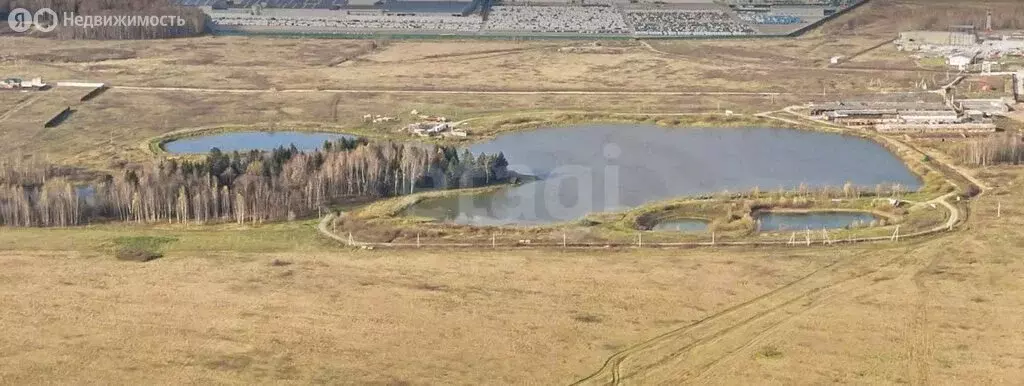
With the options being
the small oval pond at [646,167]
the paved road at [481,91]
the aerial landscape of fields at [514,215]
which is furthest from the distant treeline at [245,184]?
the paved road at [481,91]

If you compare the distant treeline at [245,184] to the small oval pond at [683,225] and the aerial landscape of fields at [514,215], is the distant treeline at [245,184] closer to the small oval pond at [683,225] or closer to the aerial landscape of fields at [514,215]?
the aerial landscape of fields at [514,215]

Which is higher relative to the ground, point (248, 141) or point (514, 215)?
point (248, 141)

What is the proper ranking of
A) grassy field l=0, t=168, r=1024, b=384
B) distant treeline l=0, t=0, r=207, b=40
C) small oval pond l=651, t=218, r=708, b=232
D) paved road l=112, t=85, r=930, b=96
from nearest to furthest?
grassy field l=0, t=168, r=1024, b=384, small oval pond l=651, t=218, r=708, b=232, paved road l=112, t=85, r=930, b=96, distant treeline l=0, t=0, r=207, b=40

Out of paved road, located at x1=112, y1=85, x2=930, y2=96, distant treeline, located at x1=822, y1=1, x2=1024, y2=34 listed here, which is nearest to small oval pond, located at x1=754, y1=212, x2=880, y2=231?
→ paved road, located at x1=112, y1=85, x2=930, y2=96

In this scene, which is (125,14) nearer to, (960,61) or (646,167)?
(646,167)

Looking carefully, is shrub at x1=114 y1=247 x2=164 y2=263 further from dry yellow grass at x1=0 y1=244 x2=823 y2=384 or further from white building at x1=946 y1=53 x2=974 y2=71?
white building at x1=946 y1=53 x2=974 y2=71

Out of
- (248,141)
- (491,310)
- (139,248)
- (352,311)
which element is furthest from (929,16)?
(352,311)
